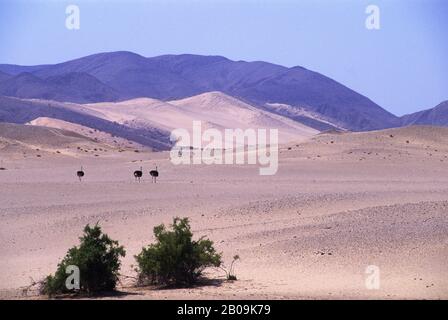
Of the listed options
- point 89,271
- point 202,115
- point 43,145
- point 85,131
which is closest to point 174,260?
point 89,271

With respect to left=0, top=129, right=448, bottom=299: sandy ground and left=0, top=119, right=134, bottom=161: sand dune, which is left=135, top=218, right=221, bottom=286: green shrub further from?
left=0, top=119, right=134, bottom=161: sand dune

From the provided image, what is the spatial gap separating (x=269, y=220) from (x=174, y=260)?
8.00 m

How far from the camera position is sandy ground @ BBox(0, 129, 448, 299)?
14.8m

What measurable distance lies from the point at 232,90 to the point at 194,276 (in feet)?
596

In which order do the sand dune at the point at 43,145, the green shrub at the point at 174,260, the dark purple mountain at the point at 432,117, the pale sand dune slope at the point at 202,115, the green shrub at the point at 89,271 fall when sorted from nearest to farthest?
the green shrub at the point at 89,271, the green shrub at the point at 174,260, the sand dune at the point at 43,145, the pale sand dune slope at the point at 202,115, the dark purple mountain at the point at 432,117

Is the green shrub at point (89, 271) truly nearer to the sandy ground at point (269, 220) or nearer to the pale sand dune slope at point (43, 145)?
the sandy ground at point (269, 220)

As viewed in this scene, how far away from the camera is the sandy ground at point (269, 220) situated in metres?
14.8

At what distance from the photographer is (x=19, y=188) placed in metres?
32.6

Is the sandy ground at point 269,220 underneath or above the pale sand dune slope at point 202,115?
underneath

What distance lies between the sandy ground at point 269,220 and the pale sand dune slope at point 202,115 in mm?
69127

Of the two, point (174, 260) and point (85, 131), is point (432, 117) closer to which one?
point (85, 131)

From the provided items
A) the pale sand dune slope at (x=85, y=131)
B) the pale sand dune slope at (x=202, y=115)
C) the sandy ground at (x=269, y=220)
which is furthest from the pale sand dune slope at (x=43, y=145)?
the pale sand dune slope at (x=202, y=115)

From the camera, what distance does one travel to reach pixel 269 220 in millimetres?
22469

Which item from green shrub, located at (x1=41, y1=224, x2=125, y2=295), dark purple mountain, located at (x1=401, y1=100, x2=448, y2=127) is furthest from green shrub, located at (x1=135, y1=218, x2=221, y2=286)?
dark purple mountain, located at (x1=401, y1=100, x2=448, y2=127)
